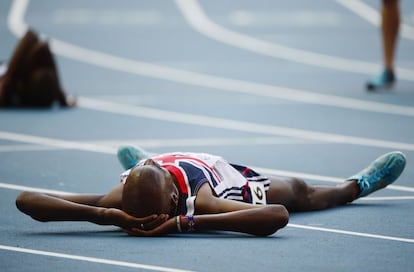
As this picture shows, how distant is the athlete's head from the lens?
5.66m

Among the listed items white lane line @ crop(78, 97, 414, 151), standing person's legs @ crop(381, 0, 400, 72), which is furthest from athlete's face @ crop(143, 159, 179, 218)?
standing person's legs @ crop(381, 0, 400, 72)

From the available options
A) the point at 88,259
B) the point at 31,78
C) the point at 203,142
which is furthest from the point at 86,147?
the point at 88,259

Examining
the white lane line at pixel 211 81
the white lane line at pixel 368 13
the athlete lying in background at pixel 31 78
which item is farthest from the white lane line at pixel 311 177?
the white lane line at pixel 368 13

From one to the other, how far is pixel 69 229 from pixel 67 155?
2416 millimetres

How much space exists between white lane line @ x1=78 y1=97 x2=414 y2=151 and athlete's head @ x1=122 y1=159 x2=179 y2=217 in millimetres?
3344

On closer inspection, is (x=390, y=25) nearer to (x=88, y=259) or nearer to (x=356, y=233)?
(x=356, y=233)

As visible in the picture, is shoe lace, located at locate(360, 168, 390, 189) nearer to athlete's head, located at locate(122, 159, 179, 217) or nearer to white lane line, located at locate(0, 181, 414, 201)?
white lane line, located at locate(0, 181, 414, 201)

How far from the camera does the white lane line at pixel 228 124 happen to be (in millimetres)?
9023

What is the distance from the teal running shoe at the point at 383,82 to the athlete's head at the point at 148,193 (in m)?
5.85

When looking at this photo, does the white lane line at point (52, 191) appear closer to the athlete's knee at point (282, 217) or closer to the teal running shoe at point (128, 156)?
the teal running shoe at point (128, 156)

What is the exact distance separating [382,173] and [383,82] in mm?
4682

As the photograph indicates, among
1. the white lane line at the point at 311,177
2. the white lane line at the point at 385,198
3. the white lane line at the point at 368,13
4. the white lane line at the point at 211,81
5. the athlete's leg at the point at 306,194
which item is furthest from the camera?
the white lane line at the point at 368,13

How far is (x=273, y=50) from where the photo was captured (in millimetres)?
13578

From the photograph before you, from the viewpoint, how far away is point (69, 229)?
612cm
